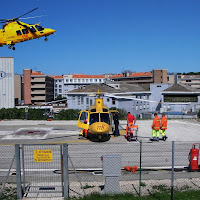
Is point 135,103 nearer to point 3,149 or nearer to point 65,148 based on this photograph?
point 3,149

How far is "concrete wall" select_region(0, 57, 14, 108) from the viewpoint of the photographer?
138ft

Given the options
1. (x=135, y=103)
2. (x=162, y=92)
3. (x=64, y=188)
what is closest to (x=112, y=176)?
(x=64, y=188)

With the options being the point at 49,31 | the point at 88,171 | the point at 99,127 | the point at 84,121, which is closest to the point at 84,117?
the point at 84,121

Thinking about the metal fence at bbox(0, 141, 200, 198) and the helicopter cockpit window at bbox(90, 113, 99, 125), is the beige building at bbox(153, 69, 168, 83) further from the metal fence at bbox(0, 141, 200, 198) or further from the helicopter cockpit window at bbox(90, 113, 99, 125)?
the metal fence at bbox(0, 141, 200, 198)

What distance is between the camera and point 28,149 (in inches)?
583

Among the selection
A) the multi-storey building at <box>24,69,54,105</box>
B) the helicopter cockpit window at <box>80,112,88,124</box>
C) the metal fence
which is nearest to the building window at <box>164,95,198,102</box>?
the helicopter cockpit window at <box>80,112,88,124</box>

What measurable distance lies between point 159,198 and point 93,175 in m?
3.03

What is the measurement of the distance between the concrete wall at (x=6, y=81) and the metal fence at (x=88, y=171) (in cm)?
2960

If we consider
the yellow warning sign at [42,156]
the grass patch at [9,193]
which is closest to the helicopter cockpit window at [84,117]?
the grass patch at [9,193]

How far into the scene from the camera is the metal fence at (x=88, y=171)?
28.0ft

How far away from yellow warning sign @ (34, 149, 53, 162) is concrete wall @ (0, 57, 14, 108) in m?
36.2

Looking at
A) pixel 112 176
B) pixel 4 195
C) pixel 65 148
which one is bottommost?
pixel 4 195

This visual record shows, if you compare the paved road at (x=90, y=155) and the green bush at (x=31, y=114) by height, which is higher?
the green bush at (x=31, y=114)

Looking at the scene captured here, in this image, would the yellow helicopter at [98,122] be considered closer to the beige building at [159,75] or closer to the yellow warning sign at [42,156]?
the yellow warning sign at [42,156]
